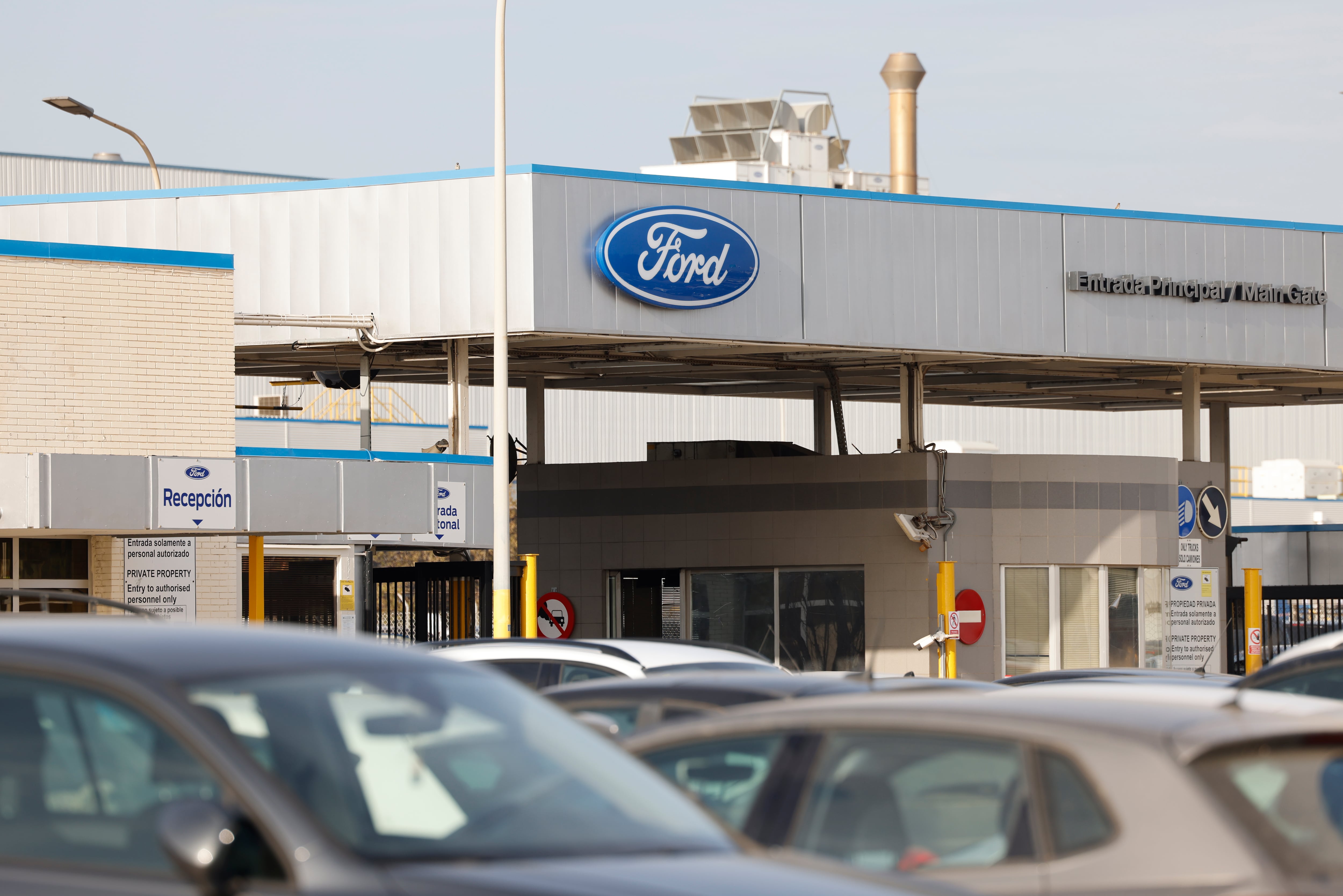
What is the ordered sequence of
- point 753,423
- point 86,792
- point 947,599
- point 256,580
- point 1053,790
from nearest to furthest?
1. point 86,792
2. point 1053,790
3. point 256,580
4. point 947,599
5. point 753,423

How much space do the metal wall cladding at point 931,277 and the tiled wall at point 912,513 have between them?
2.37 metres

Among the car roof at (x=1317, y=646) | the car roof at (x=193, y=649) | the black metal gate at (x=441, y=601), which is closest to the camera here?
the car roof at (x=193, y=649)

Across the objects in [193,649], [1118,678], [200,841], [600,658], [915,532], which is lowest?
[1118,678]

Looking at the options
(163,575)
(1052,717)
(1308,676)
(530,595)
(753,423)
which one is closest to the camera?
(1052,717)

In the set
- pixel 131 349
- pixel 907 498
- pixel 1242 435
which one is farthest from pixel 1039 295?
pixel 1242 435

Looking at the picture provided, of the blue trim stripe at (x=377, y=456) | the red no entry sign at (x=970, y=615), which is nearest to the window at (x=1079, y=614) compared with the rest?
the red no entry sign at (x=970, y=615)

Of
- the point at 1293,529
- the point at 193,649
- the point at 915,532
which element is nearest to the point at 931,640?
the point at 915,532

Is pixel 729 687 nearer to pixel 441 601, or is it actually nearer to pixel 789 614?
pixel 441 601

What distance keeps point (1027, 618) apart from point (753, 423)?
32.4 meters

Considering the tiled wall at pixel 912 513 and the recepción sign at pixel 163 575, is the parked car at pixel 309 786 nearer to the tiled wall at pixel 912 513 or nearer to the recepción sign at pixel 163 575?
the recepción sign at pixel 163 575

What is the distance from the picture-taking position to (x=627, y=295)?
22.1 metres

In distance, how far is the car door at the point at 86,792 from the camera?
4.09m

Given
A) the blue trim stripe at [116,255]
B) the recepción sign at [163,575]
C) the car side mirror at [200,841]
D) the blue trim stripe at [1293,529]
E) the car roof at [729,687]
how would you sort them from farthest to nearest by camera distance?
1. the blue trim stripe at [1293,529]
2. the recepción sign at [163,575]
3. the blue trim stripe at [116,255]
4. the car roof at [729,687]
5. the car side mirror at [200,841]

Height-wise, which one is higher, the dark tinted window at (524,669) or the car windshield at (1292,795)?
the car windshield at (1292,795)
